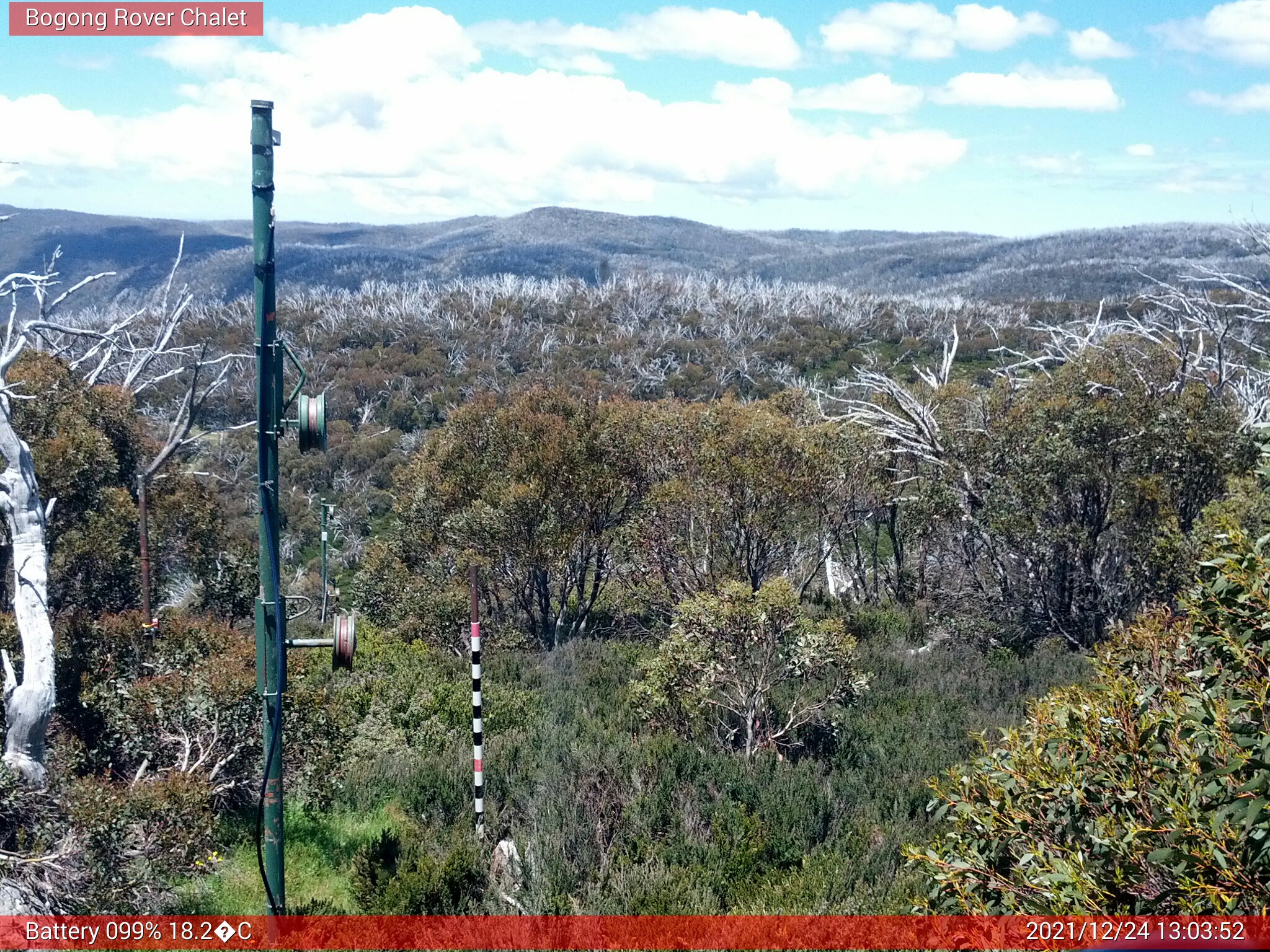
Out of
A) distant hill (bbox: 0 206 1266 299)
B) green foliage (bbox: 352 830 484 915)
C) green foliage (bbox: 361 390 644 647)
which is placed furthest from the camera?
distant hill (bbox: 0 206 1266 299)

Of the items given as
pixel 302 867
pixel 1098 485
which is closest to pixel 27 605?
pixel 302 867

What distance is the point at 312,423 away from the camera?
16.0ft

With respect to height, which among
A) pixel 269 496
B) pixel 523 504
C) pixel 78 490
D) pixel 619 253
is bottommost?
pixel 523 504

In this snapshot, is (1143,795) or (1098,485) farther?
(1098,485)

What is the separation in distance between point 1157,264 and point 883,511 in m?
64.5

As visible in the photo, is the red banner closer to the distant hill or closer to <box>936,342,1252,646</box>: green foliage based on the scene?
<box>936,342,1252,646</box>: green foliage

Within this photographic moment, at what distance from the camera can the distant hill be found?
72062mm

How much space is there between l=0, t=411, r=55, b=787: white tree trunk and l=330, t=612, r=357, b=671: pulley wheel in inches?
131

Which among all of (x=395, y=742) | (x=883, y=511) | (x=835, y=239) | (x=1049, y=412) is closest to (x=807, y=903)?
(x=395, y=742)

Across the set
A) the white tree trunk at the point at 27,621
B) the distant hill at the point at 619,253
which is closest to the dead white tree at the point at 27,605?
the white tree trunk at the point at 27,621

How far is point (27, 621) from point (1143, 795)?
7369mm

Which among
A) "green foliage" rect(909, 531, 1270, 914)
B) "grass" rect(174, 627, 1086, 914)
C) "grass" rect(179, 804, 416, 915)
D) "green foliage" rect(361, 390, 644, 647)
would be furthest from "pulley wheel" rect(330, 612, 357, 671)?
"green foliage" rect(361, 390, 644, 647)

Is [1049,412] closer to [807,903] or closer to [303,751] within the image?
[807,903]

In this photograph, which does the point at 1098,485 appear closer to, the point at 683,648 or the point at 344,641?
the point at 683,648
